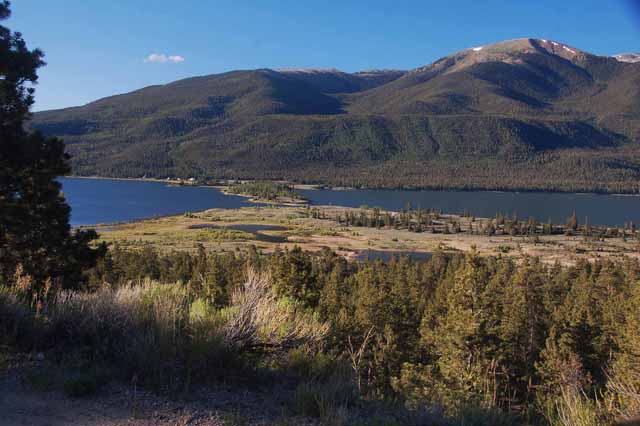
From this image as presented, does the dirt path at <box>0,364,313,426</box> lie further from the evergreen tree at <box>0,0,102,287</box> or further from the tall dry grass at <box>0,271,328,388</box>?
the evergreen tree at <box>0,0,102,287</box>

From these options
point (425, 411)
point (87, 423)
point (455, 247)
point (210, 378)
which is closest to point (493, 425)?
point (425, 411)

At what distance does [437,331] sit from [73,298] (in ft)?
52.9

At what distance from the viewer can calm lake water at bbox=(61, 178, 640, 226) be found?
104106 millimetres

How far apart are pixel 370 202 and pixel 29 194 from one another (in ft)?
399

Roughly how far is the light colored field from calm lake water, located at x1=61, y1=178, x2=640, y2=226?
1642cm

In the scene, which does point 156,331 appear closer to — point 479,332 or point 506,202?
point 479,332

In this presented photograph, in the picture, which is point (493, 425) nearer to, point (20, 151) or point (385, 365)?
point (20, 151)

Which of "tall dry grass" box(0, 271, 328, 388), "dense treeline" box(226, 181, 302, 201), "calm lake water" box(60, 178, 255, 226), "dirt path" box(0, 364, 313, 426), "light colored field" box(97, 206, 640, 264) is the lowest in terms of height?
"light colored field" box(97, 206, 640, 264)

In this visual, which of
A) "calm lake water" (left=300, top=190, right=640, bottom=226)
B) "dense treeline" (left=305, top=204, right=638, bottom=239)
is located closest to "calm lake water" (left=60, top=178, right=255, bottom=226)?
"calm lake water" (left=300, top=190, right=640, bottom=226)

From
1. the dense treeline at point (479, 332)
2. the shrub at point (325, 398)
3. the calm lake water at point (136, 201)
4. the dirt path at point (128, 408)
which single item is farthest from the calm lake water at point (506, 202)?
the dirt path at point (128, 408)

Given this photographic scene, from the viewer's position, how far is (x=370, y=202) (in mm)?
133000

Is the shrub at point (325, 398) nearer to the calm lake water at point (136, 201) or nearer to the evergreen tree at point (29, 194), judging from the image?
the evergreen tree at point (29, 194)

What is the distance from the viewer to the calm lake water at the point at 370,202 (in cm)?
10411

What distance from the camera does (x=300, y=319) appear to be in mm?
6172
